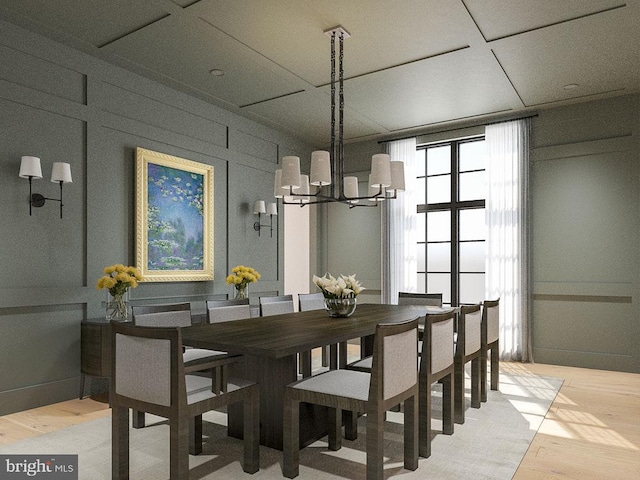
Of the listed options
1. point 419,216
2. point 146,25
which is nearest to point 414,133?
point 419,216

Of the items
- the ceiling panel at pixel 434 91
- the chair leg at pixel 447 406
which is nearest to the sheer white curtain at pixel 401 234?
the ceiling panel at pixel 434 91

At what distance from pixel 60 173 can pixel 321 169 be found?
6.85 ft

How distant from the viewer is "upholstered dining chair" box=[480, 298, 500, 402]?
13.0 ft

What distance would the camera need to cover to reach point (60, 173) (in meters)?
3.76

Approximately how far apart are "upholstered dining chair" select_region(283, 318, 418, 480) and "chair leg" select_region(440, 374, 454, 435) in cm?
62

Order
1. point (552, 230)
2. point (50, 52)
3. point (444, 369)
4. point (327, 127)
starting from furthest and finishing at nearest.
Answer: point (327, 127) < point (552, 230) < point (50, 52) < point (444, 369)

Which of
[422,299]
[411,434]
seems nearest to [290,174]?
[411,434]

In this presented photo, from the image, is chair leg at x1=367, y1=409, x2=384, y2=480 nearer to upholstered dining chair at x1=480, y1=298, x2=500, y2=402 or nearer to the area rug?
the area rug

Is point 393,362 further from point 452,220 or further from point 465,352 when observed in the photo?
point 452,220

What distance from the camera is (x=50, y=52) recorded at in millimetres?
3877

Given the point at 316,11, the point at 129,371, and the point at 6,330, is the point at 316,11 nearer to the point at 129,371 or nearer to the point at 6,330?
the point at 129,371

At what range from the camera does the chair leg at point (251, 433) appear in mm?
2561

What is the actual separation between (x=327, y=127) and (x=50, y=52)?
344 cm

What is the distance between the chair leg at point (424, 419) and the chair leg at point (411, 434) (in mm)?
189
